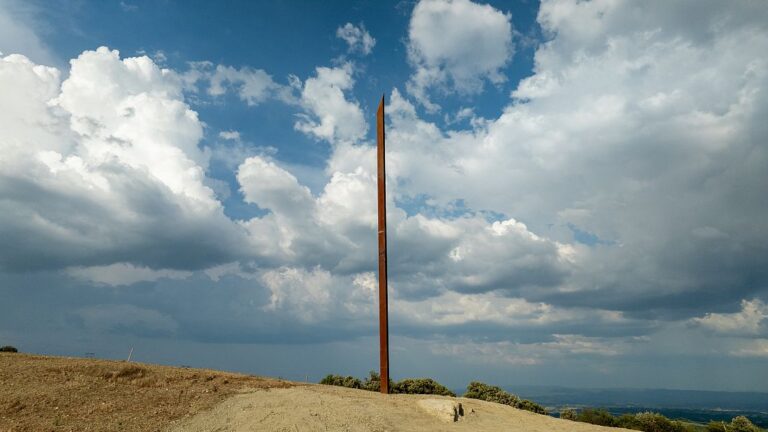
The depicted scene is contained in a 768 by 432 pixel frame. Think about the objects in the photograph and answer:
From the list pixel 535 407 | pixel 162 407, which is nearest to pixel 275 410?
pixel 162 407

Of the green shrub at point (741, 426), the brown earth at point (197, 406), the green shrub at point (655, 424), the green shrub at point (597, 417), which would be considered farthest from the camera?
the green shrub at point (597, 417)

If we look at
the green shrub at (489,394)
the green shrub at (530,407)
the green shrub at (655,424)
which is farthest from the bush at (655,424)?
the green shrub at (489,394)

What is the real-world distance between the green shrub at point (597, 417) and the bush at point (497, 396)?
11.1 feet

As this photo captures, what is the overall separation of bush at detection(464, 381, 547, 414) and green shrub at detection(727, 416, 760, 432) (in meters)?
12.5

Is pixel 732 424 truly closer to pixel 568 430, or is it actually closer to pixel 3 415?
pixel 568 430

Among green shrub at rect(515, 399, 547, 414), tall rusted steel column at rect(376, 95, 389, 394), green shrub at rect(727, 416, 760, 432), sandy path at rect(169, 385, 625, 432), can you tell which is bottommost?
green shrub at rect(727, 416, 760, 432)

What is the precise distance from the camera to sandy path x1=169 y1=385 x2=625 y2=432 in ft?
51.3

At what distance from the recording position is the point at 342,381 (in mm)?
34219

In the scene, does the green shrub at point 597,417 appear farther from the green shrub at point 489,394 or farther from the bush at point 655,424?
the green shrub at point 489,394

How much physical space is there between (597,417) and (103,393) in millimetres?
31235

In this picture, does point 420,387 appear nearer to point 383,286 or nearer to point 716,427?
point 383,286

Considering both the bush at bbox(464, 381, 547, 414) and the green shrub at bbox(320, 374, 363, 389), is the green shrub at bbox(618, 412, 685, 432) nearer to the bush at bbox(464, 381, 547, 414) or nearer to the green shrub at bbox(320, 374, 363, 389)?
the bush at bbox(464, 381, 547, 414)

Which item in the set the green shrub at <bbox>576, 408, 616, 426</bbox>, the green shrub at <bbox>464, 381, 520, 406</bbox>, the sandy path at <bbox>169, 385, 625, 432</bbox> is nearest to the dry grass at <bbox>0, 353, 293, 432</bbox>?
the sandy path at <bbox>169, 385, 625, 432</bbox>

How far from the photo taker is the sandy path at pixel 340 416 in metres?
15.6
